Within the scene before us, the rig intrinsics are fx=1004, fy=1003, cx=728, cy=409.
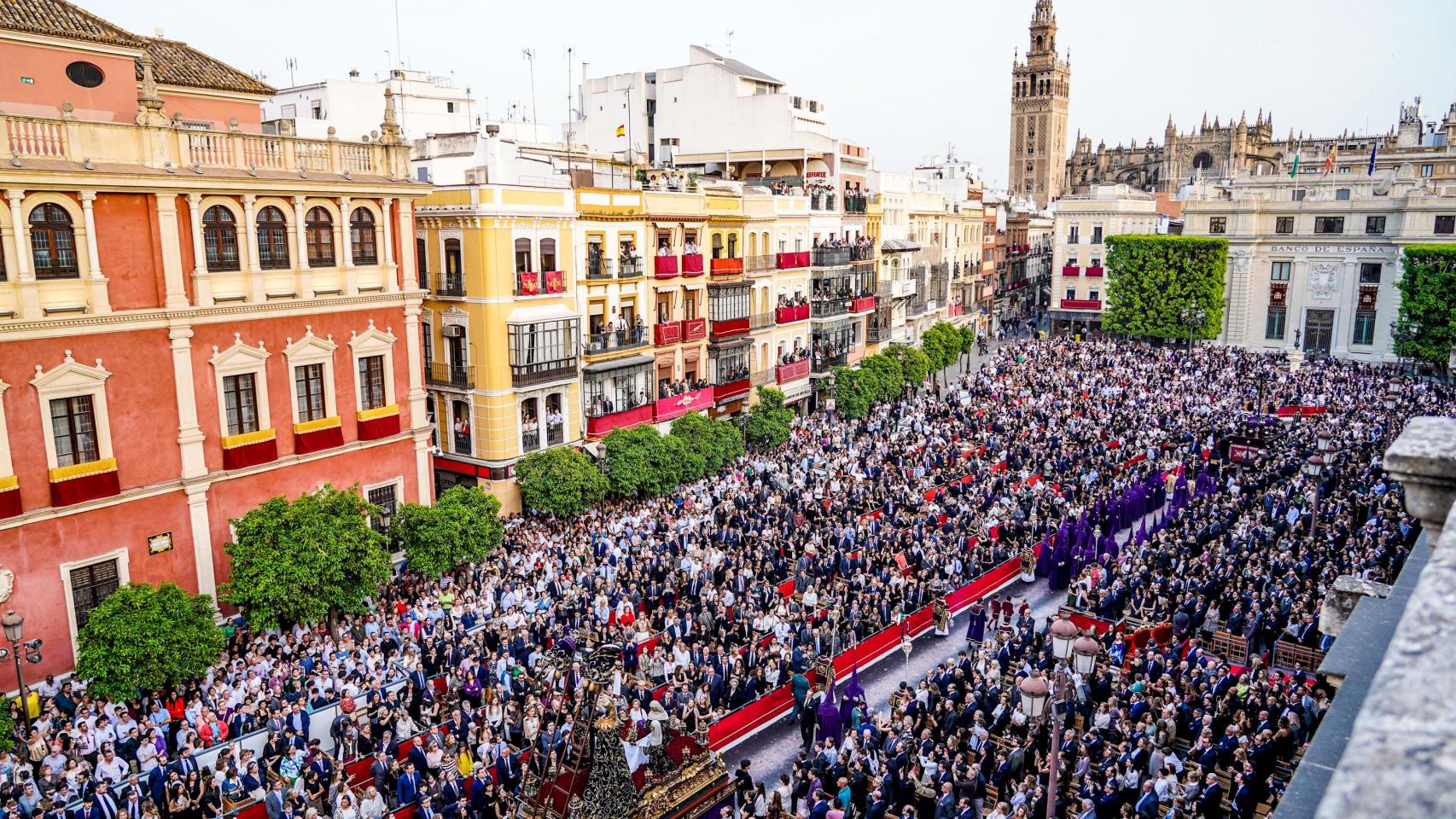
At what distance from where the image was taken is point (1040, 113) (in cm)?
12100

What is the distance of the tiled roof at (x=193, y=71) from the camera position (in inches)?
1027

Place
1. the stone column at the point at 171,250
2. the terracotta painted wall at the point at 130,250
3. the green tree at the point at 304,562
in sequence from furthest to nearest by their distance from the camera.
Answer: the stone column at the point at 171,250
the terracotta painted wall at the point at 130,250
the green tree at the point at 304,562

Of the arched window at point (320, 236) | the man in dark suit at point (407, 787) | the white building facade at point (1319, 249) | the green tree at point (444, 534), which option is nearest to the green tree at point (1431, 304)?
the white building facade at point (1319, 249)

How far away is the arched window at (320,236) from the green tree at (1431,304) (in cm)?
5618

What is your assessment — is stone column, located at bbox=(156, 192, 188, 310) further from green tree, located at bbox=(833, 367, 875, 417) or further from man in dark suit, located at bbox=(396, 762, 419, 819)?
green tree, located at bbox=(833, 367, 875, 417)

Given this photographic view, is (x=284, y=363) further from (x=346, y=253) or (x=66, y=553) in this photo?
(x=66, y=553)

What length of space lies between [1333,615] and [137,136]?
23624 mm

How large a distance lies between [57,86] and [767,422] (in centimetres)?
2449

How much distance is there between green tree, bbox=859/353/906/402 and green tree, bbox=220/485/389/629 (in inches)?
1113

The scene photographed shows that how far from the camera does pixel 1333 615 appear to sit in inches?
283

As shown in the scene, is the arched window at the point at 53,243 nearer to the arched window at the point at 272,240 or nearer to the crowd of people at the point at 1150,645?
the arched window at the point at 272,240

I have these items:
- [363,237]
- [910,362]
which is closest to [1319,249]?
[910,362]

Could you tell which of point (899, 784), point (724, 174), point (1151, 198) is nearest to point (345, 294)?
point (899, 784)

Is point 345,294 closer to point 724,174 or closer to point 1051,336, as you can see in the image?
point 724,174
